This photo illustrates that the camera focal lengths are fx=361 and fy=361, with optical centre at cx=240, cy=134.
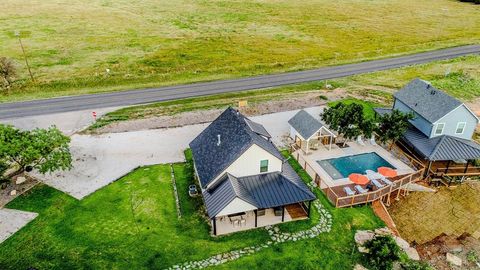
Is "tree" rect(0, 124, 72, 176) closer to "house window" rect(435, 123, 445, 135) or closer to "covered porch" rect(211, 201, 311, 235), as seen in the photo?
"covered porch" rect(211, 201, 311, 235)

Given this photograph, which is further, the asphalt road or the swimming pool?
the asphalt road

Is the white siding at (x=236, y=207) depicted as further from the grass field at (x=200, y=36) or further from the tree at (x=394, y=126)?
the grass field at (x=200, y=36)

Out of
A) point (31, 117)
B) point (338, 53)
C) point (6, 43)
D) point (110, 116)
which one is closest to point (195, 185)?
point (110, 116)

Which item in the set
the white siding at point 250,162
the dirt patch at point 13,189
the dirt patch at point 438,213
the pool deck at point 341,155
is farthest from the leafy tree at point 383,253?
the dirt patch at point 13,189

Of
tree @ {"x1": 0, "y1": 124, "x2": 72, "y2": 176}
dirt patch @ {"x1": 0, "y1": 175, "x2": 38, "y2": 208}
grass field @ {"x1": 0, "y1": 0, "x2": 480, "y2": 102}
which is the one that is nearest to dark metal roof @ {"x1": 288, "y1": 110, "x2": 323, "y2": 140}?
tree @ {"x1": 0, "y1": 124, "x2": 72, "y2": 176}

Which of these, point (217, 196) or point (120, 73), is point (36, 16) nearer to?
point (120, 73)

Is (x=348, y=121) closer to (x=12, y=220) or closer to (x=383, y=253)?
(x=383, y=253)
